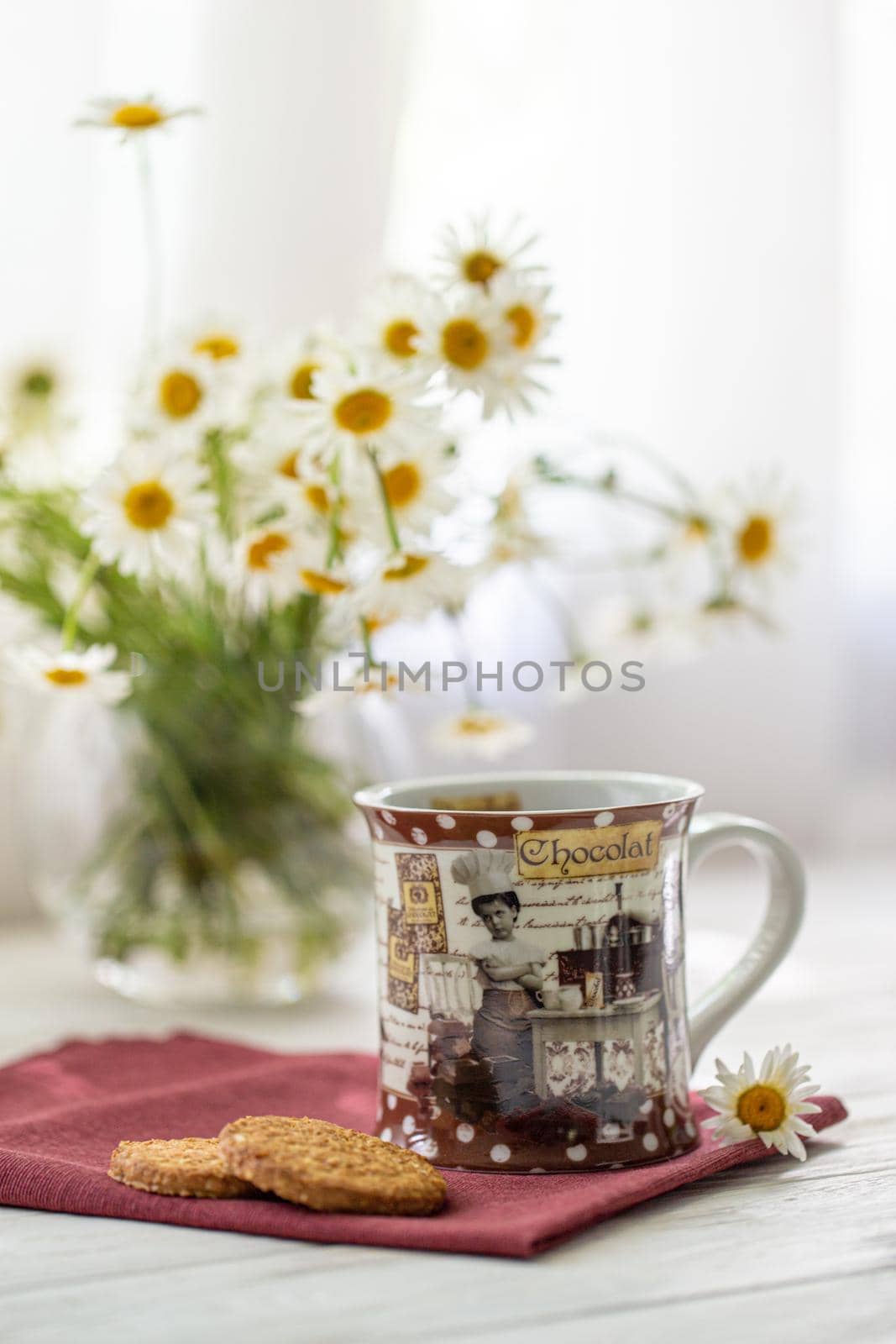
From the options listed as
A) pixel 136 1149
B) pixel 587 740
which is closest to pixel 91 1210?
pixel 136 1149

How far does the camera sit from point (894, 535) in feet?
5.16

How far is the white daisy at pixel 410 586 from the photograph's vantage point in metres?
0.57

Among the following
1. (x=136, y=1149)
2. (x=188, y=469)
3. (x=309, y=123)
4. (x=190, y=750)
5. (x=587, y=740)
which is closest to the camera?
(x=136, y=1149)

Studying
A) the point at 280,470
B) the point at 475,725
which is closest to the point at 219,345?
the point at 280,470

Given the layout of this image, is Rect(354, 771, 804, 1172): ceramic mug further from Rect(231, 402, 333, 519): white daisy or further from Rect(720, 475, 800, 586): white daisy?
Rect(720, 475, 800, 586): white daisy

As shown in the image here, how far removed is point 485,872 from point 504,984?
0.11 ft

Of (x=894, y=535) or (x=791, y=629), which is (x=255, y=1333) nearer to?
(x=791, y=629)

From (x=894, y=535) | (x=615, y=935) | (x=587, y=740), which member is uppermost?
(x=894, y=535)

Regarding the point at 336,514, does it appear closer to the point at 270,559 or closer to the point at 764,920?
the point at 270,559

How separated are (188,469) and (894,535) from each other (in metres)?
1.12

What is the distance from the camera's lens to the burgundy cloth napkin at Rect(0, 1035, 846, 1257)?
1.37 feet

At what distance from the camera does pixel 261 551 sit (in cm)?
62

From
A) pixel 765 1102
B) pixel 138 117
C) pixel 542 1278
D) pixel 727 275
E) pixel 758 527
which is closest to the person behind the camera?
pixel 542 1278

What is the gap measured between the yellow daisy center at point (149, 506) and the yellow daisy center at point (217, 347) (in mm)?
96
